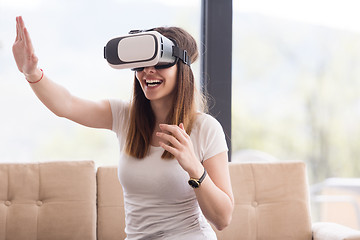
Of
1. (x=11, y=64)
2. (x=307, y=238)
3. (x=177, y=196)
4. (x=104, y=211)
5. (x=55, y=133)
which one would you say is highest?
(x=11, y=64)

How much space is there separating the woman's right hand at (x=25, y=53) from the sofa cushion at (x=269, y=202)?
113 cm

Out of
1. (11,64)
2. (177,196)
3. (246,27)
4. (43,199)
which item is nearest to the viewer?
(177,196)

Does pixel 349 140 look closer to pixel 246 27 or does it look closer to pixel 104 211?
pixel 246 27

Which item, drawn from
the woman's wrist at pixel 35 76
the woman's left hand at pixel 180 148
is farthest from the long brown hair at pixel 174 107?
the woman's wrist at pixel 35 76

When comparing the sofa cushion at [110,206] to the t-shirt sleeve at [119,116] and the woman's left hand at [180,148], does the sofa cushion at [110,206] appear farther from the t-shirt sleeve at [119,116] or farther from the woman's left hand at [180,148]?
the woman's left hand at [180,148]

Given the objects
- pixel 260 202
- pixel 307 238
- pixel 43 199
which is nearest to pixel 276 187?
pixel 260 202

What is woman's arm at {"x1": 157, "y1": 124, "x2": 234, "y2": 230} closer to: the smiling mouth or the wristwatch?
the wristwatch

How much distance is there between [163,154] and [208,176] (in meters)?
0.21

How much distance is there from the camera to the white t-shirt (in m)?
1.40

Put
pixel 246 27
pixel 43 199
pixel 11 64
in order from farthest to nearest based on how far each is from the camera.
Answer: pixel 246 27
pixel 11 64
pixel 43 199

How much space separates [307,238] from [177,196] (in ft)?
3.18

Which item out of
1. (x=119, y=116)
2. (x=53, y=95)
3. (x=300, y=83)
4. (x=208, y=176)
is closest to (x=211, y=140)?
(x=208, y=176)

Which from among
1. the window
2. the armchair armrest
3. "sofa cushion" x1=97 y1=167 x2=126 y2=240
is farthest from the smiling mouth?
the window

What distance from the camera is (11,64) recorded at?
2322 millimetres
